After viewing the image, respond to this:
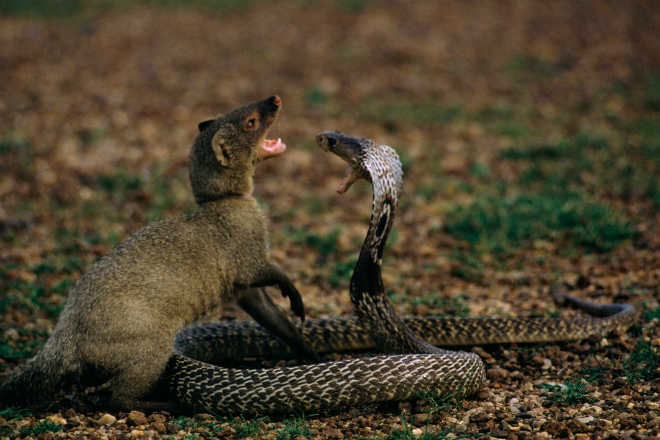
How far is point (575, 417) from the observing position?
13.6 feet

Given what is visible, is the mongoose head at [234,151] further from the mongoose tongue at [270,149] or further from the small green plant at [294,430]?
the small green plant at [294,430]

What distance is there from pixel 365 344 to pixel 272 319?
84cm

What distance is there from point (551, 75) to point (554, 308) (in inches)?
330

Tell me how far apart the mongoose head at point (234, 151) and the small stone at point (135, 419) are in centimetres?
171

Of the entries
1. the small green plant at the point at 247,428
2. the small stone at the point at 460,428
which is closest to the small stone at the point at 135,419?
the small green plant at the point at 247,428

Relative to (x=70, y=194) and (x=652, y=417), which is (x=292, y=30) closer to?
(x=70, y=194)

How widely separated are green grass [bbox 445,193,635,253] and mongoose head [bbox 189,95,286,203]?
10.2 feet

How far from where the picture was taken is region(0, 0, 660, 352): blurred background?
700 centimetres

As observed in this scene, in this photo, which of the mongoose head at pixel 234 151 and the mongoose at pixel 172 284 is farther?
the mongoose head at pixel 234 151

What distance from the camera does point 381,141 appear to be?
10.8 m

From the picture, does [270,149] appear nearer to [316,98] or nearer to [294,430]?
[294,430]

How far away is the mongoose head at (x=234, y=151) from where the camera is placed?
5.29 metres

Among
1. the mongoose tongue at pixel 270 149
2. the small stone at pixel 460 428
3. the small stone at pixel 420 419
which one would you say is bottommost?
the small stone at pixel 460 428

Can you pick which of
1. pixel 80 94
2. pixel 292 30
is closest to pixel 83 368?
pixel 80 94
